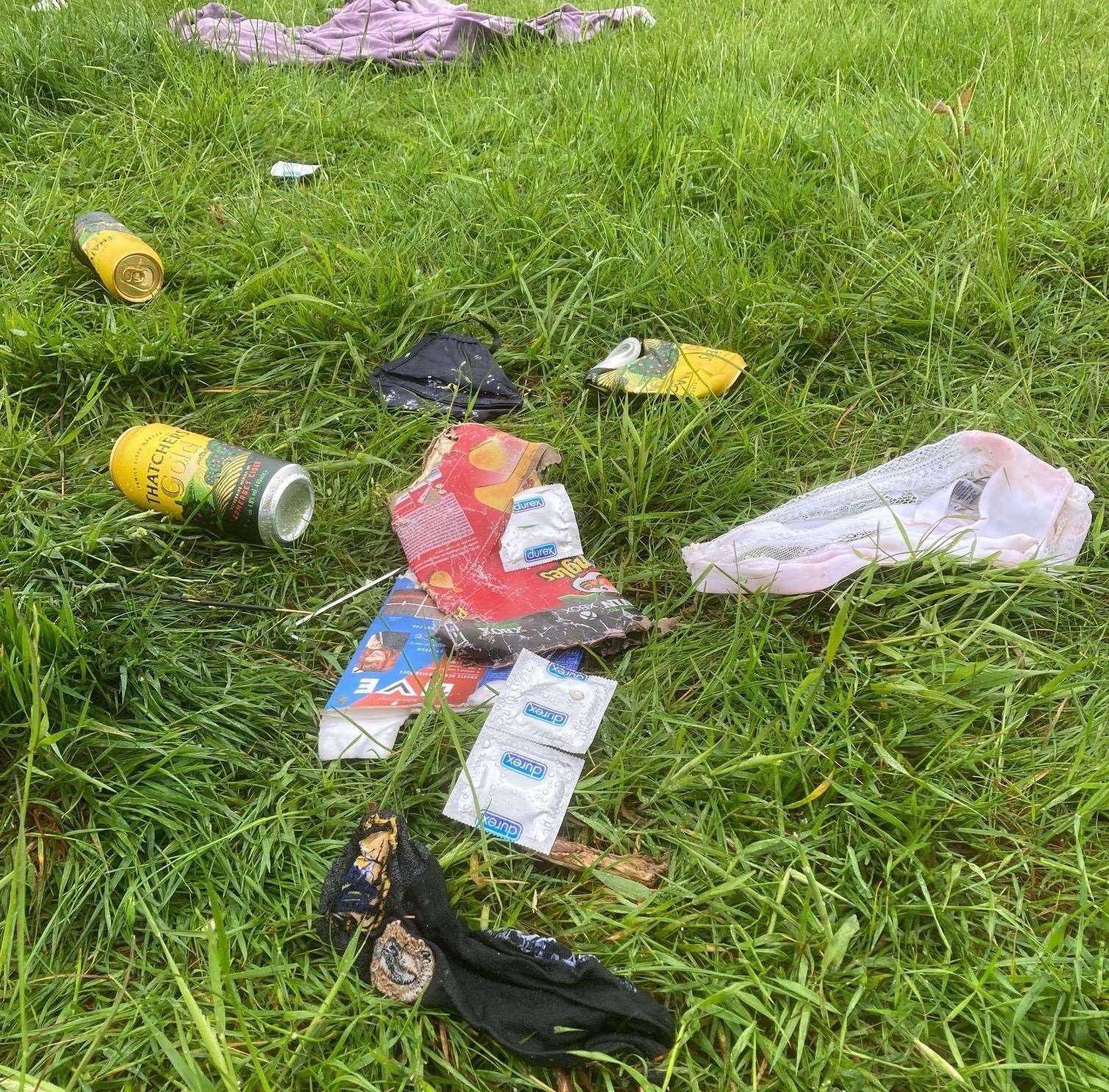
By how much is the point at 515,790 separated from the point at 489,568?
0.57 metres

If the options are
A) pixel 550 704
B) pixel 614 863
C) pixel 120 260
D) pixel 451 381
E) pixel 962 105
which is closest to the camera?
pixel 614 863

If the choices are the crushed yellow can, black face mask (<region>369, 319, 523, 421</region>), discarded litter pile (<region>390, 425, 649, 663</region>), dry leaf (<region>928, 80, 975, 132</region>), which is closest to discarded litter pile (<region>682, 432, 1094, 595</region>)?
discarded litter pile (<region>390, 425, 649, 663</region>)

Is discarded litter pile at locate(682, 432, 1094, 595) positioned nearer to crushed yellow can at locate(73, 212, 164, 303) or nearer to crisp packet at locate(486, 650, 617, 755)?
crisp packet at locate(486, 650, 617, 755)

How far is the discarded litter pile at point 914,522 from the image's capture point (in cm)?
181

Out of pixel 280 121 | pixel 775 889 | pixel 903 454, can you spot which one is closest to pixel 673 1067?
pixel 775 889

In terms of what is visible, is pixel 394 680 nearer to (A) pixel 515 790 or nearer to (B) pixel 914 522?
(A) pixel 515 790

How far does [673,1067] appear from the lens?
125cm

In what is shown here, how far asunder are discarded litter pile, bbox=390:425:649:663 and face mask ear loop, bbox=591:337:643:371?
31 centimetres

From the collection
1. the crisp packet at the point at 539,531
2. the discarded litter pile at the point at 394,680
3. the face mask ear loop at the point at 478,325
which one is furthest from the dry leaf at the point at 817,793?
the face mask ear loop at the point at 478,325

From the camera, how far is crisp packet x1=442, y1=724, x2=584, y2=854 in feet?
4.99

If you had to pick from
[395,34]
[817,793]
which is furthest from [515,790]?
[395,34]

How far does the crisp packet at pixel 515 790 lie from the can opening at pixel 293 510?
0.68m

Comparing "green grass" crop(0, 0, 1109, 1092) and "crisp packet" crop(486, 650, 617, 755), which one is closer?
"green grass" crop(0, 0, 1109, 1092)

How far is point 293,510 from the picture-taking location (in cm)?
203
